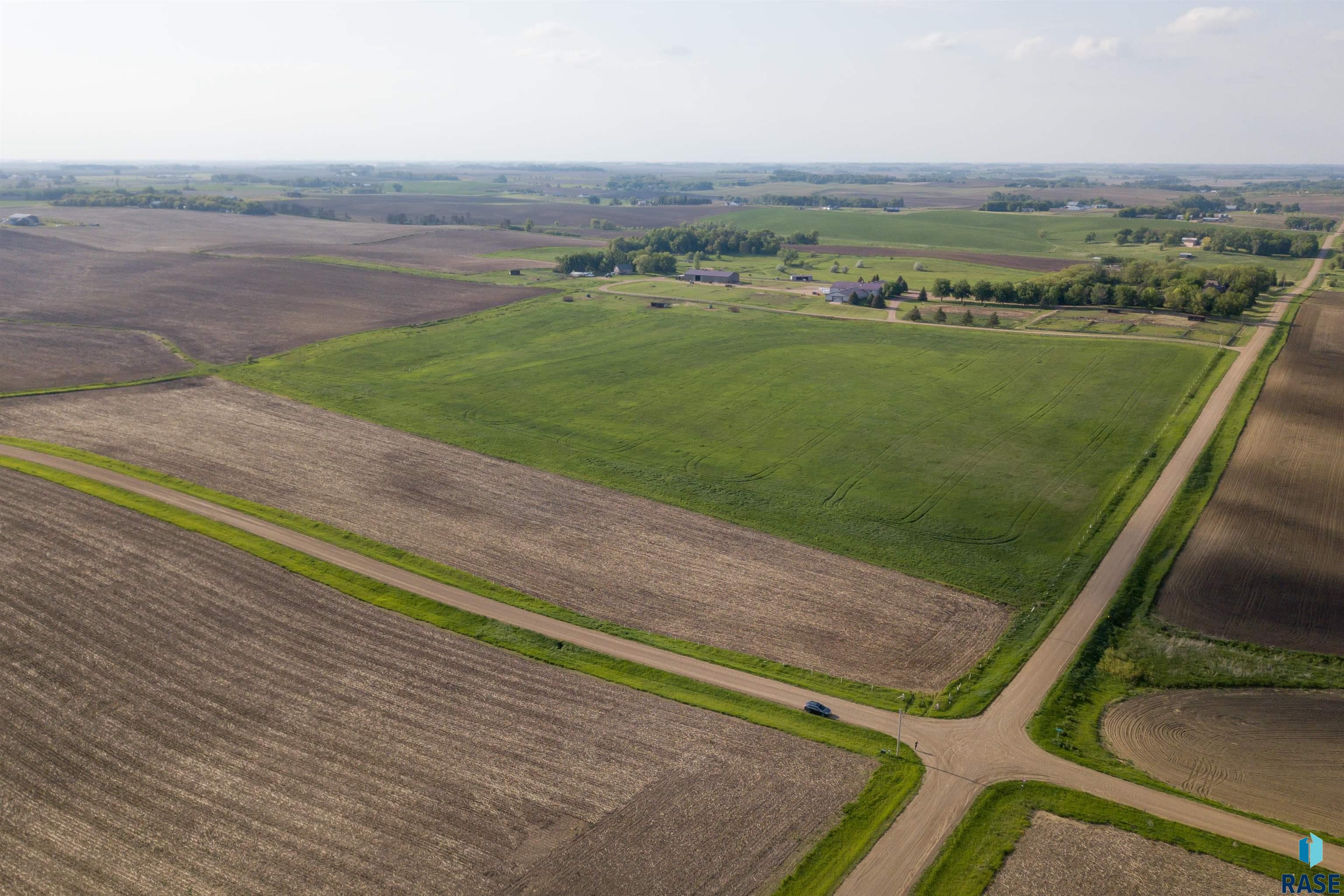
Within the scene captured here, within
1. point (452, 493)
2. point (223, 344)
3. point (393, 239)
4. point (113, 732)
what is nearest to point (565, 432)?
point (452, 493)

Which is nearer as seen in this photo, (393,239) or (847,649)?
(847,649)

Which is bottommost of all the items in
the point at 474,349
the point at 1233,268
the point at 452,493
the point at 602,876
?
the point at 602,876

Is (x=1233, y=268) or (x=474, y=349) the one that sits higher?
(x=1233, y=268)

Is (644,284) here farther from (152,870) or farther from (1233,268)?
(152,870)

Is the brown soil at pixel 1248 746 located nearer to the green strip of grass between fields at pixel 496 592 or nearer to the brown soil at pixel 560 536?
the brown soil at pixel 560 536

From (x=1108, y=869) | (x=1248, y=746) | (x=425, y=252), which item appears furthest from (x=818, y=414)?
(x=425, y=252)

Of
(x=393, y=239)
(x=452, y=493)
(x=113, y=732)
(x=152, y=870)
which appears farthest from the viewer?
(x=393, y=239)

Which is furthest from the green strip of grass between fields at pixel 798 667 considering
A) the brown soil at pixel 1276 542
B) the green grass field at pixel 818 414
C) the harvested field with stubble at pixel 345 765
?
the brown soil at pixel 1276 542

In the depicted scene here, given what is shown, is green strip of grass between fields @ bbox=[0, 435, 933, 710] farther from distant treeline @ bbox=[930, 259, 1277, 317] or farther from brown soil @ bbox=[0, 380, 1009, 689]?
distant treeline @ bbox=[930, 259, 1277, 317]
